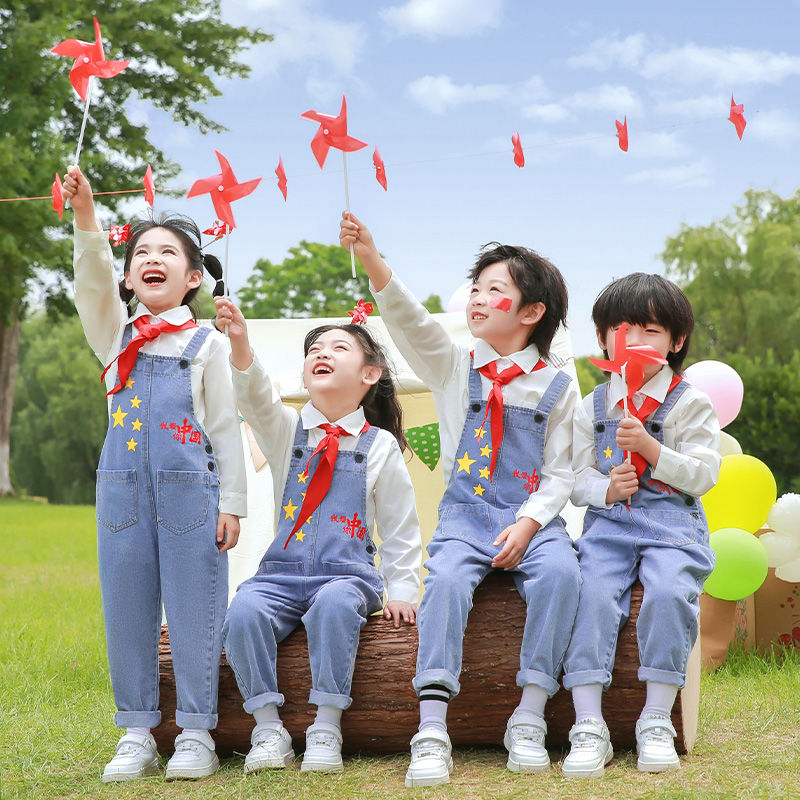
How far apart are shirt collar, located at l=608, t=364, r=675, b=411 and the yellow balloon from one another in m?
1.34

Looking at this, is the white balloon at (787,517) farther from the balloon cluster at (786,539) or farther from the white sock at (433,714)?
the white sock at (433,714)

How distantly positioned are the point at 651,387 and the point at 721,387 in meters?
1.56

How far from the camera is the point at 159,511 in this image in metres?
2.77

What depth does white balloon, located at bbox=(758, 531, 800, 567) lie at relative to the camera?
4117 mm

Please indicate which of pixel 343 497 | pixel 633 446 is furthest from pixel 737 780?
pixel 343 497

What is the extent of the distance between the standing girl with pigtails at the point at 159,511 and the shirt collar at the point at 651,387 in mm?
1071

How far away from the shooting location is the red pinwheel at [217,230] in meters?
2.99

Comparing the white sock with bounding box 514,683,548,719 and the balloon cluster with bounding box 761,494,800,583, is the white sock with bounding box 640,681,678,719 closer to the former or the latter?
the white sock with bounding box 514,683,548,719

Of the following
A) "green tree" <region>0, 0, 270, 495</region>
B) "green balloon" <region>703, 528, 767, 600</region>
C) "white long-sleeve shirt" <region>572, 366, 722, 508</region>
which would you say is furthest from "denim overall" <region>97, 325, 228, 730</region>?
"green tree" <region>0, 0, 270, 495</region>

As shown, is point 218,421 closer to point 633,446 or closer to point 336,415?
point 336,415

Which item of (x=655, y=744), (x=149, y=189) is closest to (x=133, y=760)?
(x=655, y=744)

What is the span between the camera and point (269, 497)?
472cm

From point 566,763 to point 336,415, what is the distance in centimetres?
118

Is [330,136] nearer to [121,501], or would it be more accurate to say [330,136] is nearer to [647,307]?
[647,307]
